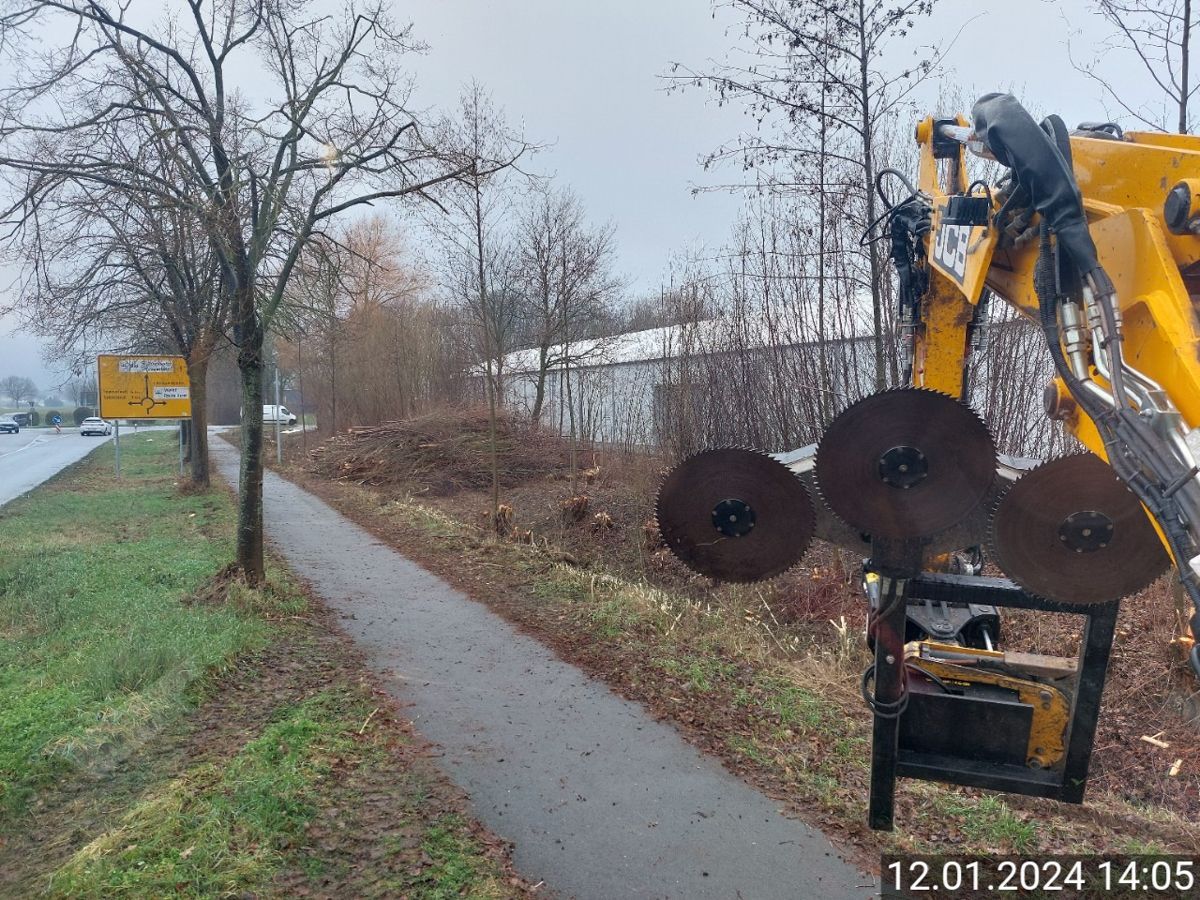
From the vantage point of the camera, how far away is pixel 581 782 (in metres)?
5.00

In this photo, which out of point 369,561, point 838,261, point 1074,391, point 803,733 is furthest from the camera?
point 369,561

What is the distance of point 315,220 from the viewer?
9.04 metres

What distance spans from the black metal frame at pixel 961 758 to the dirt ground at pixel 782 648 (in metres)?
1.17

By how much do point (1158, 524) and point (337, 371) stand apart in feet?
103

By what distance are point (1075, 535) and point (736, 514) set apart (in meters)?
1.07

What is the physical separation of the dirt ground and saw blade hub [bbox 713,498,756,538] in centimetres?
228

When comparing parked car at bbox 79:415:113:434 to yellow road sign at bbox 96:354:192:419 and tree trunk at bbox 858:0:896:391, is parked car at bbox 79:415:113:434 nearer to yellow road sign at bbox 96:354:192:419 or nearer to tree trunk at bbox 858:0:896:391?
yellow road sign at bbox 96:354:192:419

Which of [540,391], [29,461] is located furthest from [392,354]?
[29,461]

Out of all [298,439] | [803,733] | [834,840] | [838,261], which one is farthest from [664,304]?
[298,439]

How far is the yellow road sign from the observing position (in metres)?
20.8

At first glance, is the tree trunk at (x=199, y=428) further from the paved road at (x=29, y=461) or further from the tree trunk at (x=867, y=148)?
the tree trunk at (x=867, y=148)

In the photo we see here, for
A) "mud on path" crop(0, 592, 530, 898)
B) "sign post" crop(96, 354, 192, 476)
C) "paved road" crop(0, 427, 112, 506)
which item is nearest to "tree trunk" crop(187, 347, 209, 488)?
"sign post" crop(96, 354, 192, 476)

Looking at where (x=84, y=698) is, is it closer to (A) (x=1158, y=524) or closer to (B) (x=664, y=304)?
(A) (x=1158, y=524)

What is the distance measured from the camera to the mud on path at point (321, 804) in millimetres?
3945
